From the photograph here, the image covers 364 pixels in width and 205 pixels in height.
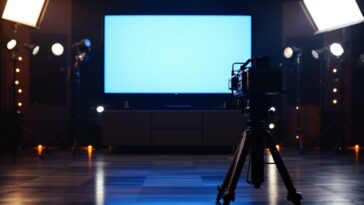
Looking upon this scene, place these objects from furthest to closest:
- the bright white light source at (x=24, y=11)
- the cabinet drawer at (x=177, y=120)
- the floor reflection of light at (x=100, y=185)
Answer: the cabinet drawer at (x=177, y=120) → the bright white light source at (x=24, y=11) → the floor reflection of light at (x=100, y=185)

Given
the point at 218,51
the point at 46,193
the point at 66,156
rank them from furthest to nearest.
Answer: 1. the point at 218,51
2. the point at 66,156
3. the point at 46,193

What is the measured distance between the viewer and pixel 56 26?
8.55 metres

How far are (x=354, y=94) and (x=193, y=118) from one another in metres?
2.74

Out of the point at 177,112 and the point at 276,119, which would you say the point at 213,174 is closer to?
the point at 177,112

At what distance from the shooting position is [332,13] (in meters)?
7.25

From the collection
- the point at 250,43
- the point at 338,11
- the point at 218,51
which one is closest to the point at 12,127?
the point at 218,51

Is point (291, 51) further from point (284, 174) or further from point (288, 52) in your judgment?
point (284, 174)

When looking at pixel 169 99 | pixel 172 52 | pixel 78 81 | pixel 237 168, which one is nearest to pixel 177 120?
pixel 169 99

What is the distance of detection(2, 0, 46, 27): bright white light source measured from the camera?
6668 mm

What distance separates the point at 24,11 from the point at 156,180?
3.63 meters

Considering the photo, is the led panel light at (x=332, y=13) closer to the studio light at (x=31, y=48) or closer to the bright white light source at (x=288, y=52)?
the bright white light source at (x=288, y=52)

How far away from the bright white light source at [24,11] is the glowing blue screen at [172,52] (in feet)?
4.57

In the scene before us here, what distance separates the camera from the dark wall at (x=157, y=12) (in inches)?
336

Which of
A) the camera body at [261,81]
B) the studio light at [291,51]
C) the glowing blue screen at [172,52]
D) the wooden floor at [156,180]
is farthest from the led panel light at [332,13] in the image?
the camera body at [261,81]
